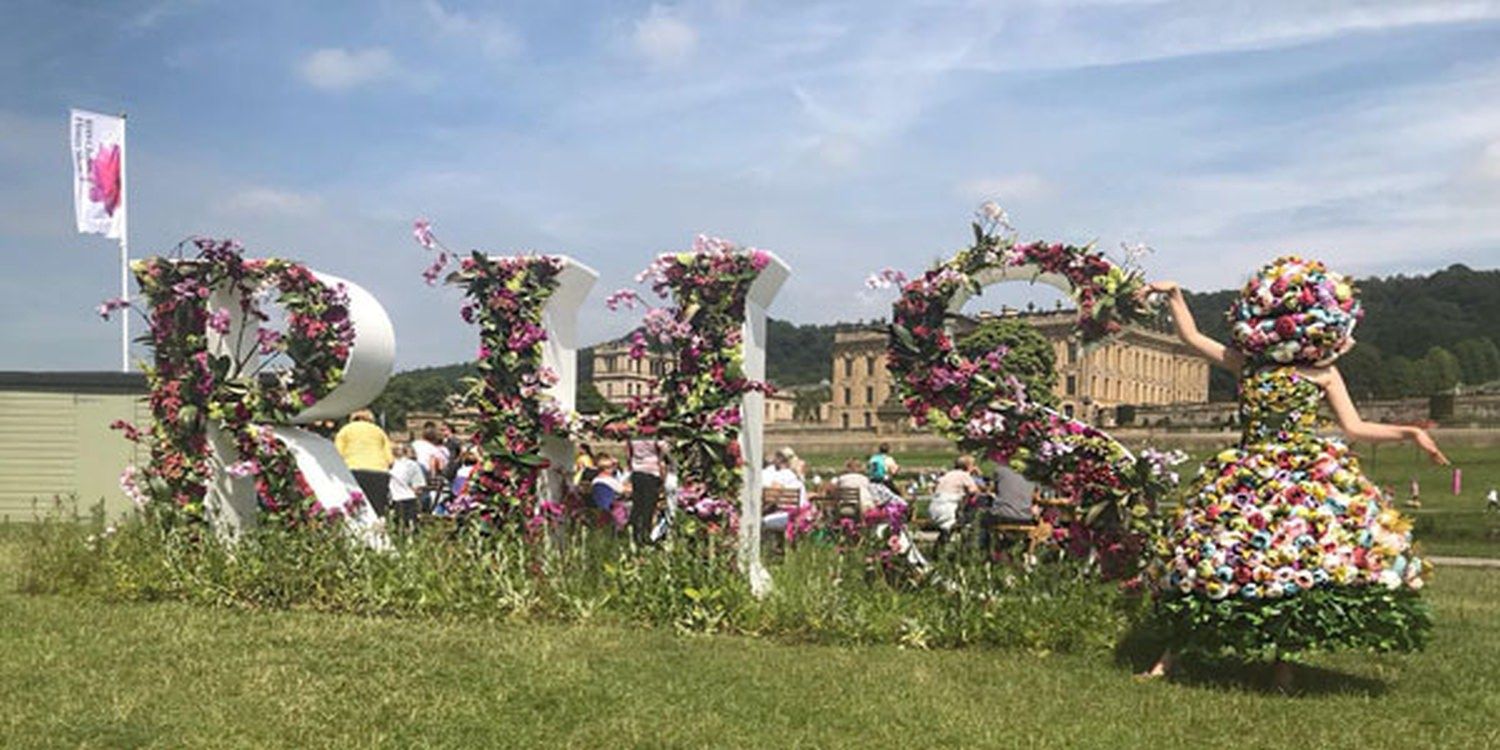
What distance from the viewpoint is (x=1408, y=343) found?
11669cm

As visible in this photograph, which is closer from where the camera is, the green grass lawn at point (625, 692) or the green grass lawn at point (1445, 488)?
the green grass lawn at point (625, 692)

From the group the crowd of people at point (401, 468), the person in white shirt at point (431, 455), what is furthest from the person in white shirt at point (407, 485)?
the person in white shirt at point (431, 455)

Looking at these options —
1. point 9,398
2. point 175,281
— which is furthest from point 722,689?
point 9,398

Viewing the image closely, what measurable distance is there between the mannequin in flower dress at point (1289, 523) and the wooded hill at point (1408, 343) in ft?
241

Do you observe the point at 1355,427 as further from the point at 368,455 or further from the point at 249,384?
the point at 368,455

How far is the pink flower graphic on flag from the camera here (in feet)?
74.0

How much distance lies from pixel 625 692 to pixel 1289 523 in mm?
3438

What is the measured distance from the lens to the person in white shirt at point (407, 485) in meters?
12.1

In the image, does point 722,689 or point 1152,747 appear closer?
point 1152,747

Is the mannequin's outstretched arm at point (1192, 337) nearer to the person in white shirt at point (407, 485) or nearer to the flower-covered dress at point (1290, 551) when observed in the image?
the flower-covered dress at point (1290, 551)

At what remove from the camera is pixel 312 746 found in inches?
198

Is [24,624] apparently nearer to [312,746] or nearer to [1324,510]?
[312,746]

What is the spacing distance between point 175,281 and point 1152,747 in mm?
7780

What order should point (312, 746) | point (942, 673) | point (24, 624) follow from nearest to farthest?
point (312, 746) → point (942, 673) → point (24, 624)
